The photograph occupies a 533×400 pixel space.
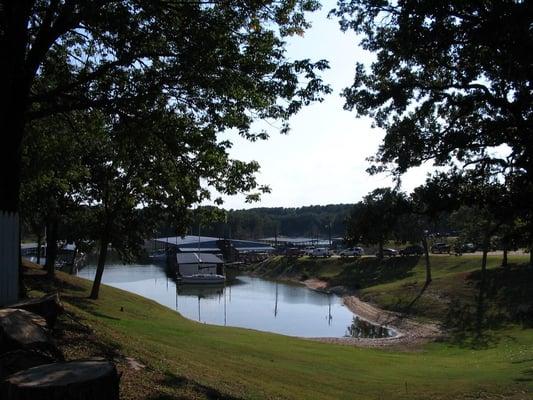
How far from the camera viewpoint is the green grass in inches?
448

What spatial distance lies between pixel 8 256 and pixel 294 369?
9.95 m

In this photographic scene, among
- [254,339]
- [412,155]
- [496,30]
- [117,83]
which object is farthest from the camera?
[254,339]

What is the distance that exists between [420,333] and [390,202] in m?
28.8

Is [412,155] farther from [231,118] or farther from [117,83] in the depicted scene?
[117,83]

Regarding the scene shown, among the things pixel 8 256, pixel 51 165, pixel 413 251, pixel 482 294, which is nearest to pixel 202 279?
pixel 413 251

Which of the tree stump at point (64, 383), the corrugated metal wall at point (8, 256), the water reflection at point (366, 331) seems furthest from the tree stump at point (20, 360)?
the water reflection at point (366, 331)

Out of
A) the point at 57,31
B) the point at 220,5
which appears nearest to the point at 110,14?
the point at 57,31

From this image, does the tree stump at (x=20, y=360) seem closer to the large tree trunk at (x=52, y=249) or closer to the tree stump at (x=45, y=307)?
the tree stump at (x=45, y=307)

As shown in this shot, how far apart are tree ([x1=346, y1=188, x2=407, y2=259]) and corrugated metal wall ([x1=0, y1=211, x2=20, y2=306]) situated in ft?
25.2

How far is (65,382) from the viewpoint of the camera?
5691 millimetres

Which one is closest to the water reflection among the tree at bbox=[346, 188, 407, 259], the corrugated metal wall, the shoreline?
the shoreline

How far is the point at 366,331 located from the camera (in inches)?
1688

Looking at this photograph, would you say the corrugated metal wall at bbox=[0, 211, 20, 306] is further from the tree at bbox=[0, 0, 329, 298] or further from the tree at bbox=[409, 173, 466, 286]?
the tree at bbox=[409, 173, 466, 286]

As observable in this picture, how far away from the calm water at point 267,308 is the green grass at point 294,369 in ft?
47.8
